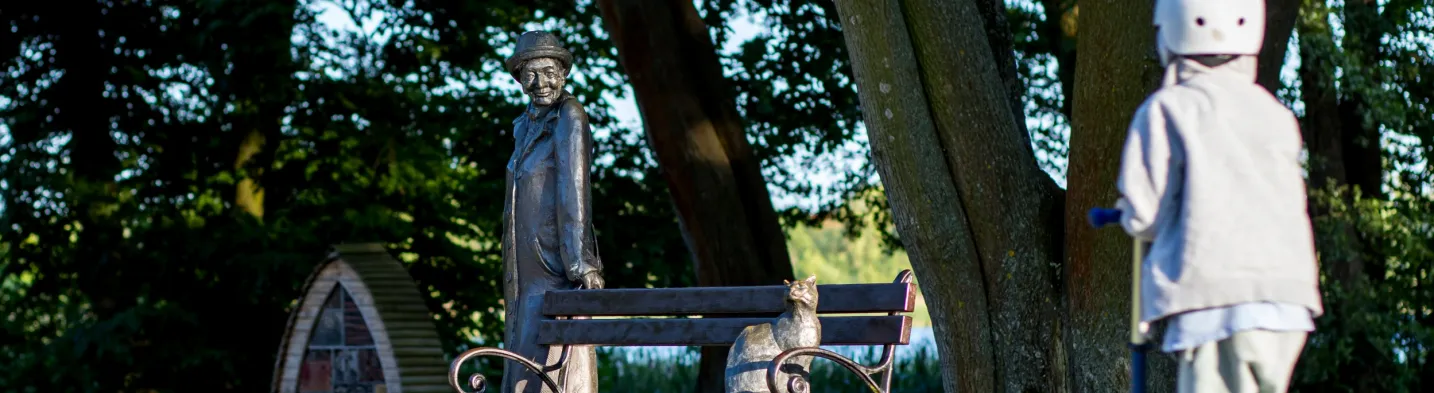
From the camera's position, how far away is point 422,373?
8.55m

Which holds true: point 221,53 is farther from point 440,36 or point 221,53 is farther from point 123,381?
point 123,381

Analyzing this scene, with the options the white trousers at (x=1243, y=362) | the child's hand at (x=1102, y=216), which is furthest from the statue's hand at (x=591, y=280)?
the white trousers at (x=1243, y=362)

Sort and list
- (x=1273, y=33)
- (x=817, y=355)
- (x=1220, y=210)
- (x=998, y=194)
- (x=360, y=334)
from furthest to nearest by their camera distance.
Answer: (x=360, y=334), (x=1273, y=33), (x=998, y=194), (x=817, y=355), (x=1220, y=210)

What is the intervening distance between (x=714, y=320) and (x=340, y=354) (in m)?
4.08

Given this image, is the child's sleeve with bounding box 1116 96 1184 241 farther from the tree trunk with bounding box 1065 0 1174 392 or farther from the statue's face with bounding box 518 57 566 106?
the statue's face with bounding box 518 57 566 106

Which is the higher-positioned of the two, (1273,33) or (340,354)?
(1273,33)

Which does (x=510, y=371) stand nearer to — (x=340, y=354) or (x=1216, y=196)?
(x=340, y=354)

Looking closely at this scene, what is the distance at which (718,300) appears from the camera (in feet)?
18.3

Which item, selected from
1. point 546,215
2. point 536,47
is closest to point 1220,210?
point 546,215

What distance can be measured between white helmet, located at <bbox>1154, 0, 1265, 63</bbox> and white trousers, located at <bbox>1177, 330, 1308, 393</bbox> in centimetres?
60

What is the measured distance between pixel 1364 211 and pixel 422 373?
6.13m

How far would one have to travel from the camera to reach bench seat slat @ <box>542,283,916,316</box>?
5227mm

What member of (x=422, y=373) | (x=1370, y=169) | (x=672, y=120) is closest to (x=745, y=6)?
(x=672, y=120)

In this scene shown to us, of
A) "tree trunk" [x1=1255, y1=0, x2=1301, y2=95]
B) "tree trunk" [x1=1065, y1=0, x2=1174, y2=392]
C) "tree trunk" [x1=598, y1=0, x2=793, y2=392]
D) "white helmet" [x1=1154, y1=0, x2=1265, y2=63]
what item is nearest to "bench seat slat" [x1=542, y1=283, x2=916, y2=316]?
"tree trunk" [x1=1065, y1=0, x2=1174, y2=392]
